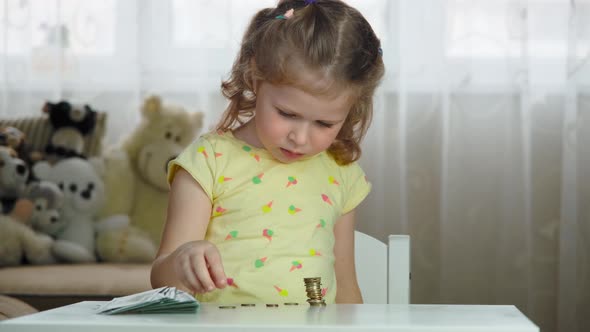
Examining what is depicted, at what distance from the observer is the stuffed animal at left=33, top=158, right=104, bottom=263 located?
7.87ft

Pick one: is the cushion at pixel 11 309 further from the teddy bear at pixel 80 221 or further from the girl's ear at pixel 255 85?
the teddy bear at pixel 80 221

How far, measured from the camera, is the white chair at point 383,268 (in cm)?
129

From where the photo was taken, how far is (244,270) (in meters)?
1.14

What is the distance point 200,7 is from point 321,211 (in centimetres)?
168

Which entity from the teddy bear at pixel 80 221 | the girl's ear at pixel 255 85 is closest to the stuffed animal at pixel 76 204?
the teddy bear at pixel 80 221

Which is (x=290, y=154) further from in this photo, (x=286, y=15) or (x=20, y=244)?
(x=20, y=244)

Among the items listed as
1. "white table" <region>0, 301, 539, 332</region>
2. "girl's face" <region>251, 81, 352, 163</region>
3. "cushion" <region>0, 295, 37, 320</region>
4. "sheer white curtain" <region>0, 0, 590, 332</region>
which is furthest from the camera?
"sheer white curtain" <region>0, 0, 590, 332</region>

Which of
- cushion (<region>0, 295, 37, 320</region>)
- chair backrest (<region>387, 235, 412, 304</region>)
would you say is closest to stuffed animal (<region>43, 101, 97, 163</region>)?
cushion (<region>0, 295, 37, 320</region>)

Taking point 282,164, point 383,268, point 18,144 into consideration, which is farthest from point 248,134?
point 18,144

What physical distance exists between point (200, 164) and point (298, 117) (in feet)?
0.53

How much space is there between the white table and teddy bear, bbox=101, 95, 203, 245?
175 cm

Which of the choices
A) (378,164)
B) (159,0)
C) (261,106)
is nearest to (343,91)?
(261,106)

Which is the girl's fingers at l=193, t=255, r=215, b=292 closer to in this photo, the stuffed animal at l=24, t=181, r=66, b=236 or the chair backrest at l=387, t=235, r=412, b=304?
the chair backrest at l=387, t=235, r=412, b=304

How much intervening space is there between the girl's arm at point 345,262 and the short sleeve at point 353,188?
0.02 m
